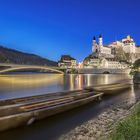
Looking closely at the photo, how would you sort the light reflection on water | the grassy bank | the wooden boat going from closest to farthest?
the grassy bank < the wooden boat < the light reflection on water

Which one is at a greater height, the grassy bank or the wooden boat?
the grassy bank

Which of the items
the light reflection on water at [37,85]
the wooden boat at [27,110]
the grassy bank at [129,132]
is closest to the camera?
the grassy bank at [129,132]

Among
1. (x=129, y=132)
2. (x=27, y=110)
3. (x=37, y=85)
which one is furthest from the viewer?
(x=37, y=85)

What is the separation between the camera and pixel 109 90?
40.9 metres

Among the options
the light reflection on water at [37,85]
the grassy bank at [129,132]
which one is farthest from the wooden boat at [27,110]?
the light reflection on water at [37,85]

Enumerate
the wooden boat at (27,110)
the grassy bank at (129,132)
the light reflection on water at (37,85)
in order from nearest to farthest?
1. the grassy bank at (129,132)
2. the wooden boat at (27,110)
3. the light reflection on water at (37,85)

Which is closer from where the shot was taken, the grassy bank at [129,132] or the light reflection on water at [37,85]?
the grassy bank at [129,132]

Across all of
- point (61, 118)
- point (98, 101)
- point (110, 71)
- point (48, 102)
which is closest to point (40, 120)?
point (61, 118)

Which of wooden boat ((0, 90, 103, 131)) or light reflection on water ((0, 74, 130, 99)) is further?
light reflection on water ((0, 74, 130, 99))

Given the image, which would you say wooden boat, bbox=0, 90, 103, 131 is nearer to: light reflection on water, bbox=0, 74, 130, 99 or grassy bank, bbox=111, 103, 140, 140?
grassy bank, bbox=111, 103, 140, 140

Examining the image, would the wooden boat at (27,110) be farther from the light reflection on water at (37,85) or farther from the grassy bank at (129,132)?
the light reflection on water at (37,85)

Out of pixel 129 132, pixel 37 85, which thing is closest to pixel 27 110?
pixel 129 132

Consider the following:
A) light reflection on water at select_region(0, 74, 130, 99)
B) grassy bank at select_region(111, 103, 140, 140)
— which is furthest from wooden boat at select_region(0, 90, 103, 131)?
light reflection on water at select_region(0, 74, 130, 99)

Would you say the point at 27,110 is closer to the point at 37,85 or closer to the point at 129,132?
the point at 129,132
